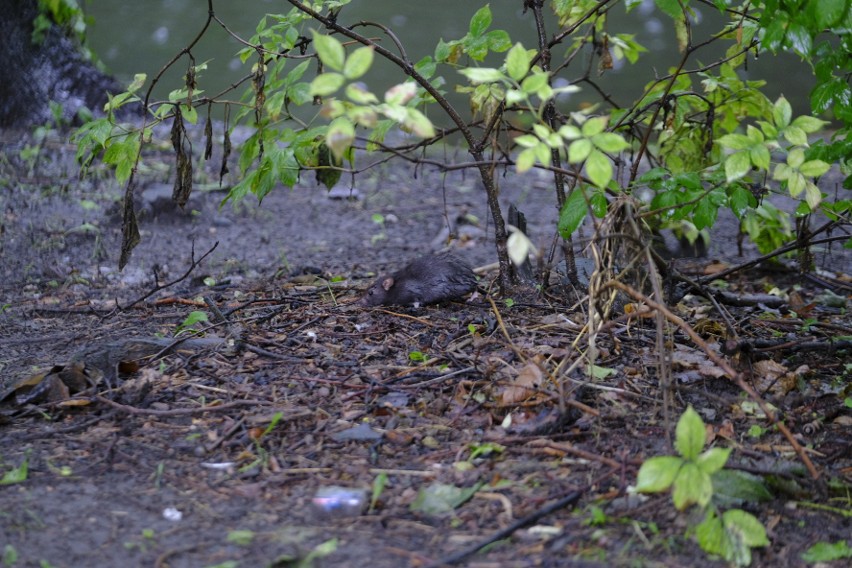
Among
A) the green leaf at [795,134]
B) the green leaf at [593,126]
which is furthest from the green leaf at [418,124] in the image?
the green leaf at [795,134]

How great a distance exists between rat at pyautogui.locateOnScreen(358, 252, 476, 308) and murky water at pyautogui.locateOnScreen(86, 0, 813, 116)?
5971 millimetres

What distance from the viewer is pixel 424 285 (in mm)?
3898

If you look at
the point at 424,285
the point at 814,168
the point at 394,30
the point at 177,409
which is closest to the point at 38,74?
the point at 424,285

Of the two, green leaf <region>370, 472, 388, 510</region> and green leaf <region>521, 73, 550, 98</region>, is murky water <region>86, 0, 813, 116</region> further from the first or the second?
green leaf <region>370, 472, 388, 510</region>

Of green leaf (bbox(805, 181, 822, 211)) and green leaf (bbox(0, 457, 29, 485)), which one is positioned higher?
green leaf (bbox(805, 181, 822, 211))

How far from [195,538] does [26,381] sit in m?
1.17

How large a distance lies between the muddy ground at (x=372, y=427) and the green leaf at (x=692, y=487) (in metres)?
0.19

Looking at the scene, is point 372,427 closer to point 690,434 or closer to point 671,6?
point 690,434

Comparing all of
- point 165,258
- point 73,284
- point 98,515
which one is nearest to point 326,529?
point 98,515

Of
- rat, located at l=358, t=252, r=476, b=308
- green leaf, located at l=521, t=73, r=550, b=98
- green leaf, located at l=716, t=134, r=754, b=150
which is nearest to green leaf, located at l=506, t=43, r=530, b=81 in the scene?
green leaf, located at l=521, t=73, r=550, b=98

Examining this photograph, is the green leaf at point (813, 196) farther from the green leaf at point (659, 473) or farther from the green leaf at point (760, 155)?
the green leaf at point (659, 473)

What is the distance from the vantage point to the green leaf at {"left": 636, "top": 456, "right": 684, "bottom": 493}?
6.38ft

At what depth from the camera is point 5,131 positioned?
676cm

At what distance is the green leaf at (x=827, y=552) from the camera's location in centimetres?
204
